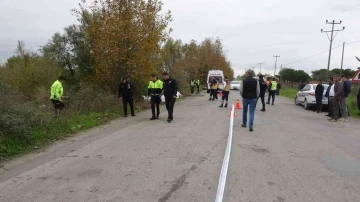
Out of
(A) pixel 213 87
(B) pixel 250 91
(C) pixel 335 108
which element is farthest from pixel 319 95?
(B) pixel 250 91

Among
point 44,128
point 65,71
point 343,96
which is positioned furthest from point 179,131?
point 65,71

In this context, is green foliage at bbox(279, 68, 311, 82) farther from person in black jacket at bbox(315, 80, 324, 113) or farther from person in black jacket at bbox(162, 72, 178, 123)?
person in black jacket at bbox(162, 72, 178, 123)

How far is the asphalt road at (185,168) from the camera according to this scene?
4.75m

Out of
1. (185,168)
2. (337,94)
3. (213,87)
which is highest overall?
(337,94)

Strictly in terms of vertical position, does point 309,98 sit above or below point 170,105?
below

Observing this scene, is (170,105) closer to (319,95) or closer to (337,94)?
(337,94)

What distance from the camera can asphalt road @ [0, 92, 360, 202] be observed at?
15.6 feet

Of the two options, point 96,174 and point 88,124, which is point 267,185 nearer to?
point 96,174

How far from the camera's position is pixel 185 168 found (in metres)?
5.95

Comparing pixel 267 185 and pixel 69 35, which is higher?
pixel 69 35

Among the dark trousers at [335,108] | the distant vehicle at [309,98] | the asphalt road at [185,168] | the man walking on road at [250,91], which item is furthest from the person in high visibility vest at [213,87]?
the asphalt road at [185,168]

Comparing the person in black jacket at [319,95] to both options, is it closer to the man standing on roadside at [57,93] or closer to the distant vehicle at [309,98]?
the distant vehicle at [309,98]

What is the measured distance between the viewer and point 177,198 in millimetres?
4539

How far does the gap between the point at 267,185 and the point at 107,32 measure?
12703 mm
